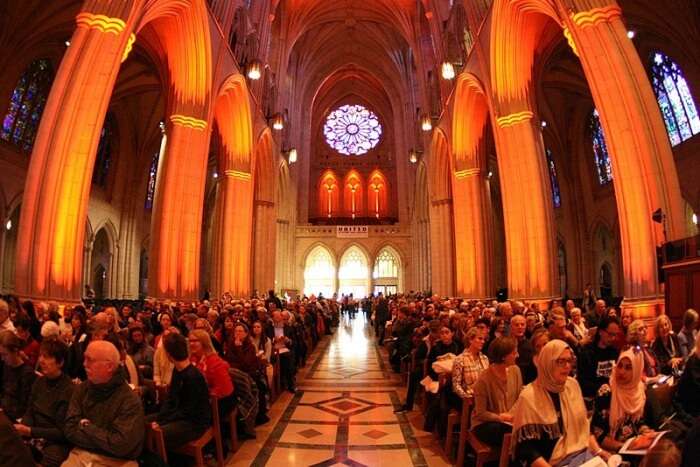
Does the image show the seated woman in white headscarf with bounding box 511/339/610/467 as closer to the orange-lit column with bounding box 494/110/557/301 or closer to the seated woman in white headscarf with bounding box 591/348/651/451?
the seated woman in white headscarf with bounding box 591/348/651/451

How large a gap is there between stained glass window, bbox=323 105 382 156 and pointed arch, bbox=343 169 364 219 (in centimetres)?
196

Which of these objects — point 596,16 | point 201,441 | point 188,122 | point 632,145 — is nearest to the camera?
point 201,441

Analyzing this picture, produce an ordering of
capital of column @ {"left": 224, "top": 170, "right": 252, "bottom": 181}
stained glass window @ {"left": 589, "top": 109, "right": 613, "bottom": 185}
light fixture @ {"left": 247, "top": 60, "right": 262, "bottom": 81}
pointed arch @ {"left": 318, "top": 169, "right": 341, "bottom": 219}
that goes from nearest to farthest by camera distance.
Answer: light fixture @ {"left": 247, "top": 60, "right": 262, "bottom": 81} < capital of column @ {"left": 224, "top": 170, "right": 252, "bottom": 181} < stained glass window @ {"left": 589, "top": 109, "right": 613, "bottom": 185} < pointed arch @ {"left": 318, "top": 169, "right": 341, "bottom": 219}

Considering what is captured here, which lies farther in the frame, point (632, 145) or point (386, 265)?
point (386, 265)

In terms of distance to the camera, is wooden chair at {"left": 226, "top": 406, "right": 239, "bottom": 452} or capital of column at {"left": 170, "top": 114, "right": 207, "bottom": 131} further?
capital of column at {"left": 170, "top": 114, "right": 207, "bottom": 131}

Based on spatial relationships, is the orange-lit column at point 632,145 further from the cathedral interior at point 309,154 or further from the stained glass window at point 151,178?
the stained glass window at point 151,178

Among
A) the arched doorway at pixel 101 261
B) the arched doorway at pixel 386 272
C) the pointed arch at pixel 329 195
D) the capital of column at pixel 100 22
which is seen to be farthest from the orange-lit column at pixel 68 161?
the pointed arch at pixel 329 195

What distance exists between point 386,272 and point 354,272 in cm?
237

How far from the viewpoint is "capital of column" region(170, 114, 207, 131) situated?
46.1ft

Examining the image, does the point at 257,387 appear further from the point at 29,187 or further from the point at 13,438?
the point at 29,187

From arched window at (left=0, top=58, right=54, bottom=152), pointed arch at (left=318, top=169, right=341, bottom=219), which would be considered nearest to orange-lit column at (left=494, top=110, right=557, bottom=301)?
arched window at (left=0, top=58, right=54, bottom=152)

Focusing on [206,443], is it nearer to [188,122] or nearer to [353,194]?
[188,122]

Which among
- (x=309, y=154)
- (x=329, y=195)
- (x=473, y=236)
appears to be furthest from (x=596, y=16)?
(x=329, y=195)

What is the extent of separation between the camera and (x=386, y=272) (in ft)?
123
